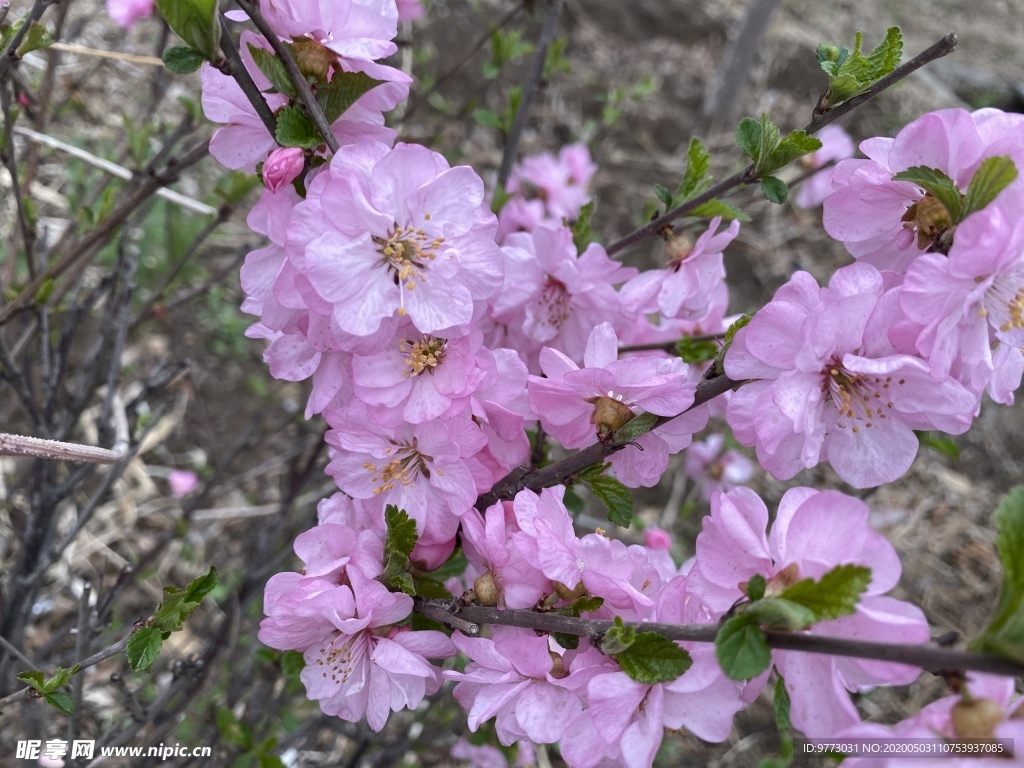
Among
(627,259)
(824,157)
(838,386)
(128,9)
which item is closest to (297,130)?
(838,386)

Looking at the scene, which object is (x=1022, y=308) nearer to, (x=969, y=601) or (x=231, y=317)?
(x=969, y=601)

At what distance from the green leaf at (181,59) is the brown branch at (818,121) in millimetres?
822

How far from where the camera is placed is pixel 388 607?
3.50ft

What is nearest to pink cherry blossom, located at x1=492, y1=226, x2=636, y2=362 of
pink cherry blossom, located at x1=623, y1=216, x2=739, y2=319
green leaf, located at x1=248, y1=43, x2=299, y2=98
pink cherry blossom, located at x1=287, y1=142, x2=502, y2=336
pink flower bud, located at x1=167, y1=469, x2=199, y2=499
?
pink cherry blossom, located at x1=623, y1=216, x2=739, y2=319

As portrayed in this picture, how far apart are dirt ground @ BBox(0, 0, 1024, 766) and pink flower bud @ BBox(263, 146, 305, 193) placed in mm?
1079

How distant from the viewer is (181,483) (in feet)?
10.4

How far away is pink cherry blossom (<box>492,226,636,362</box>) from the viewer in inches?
55.7

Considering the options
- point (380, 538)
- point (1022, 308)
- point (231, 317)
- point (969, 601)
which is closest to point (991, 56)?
point (969, 601)

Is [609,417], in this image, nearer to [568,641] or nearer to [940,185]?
[568,641]

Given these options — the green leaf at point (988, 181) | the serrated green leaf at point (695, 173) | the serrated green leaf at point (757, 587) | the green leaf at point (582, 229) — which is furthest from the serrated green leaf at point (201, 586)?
the green leaf at point (988, 181)

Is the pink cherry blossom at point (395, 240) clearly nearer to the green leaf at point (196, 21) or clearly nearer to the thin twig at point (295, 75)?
the thin twig at point (295, 75)

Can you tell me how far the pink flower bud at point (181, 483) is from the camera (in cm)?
316

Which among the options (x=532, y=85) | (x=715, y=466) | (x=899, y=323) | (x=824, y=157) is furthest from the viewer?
(x=715, y=466)

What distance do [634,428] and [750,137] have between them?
0.52m
